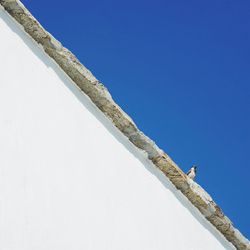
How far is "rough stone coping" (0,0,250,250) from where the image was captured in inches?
194

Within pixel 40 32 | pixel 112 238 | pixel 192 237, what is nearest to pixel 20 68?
pixel 40 32

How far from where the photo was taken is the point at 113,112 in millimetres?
5016

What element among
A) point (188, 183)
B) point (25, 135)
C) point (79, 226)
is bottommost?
point (79, 226)

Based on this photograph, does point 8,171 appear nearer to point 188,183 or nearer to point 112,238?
point 112,238

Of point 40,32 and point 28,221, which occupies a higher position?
point 40,32

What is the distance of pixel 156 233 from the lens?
15.2ft

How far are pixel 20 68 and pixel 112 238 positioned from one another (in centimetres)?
187

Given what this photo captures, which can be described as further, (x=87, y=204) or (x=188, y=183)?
(x=188, y=183)

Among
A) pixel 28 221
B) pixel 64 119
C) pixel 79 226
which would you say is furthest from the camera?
pixel 64 119

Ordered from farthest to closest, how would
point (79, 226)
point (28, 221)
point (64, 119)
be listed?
point (64, 119) → point (79, 226) → point (28, 221)

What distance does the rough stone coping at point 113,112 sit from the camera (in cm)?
494

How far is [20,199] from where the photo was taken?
385 cm

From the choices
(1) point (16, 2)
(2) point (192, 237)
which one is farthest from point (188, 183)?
(1) point (16, 2)

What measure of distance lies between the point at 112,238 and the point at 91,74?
5.90 feet
